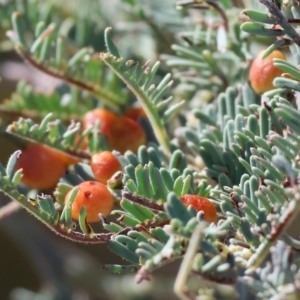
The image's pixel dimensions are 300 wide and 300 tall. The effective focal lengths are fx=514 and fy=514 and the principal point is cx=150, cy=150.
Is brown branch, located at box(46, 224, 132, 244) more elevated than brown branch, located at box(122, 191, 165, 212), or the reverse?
brown branch, located at box(122, 191, 165, 212)

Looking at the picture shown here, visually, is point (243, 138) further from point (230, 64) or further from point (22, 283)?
point (22, 283)

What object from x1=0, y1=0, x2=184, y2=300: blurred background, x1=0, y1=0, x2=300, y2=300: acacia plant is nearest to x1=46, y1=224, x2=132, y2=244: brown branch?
x1=0, y1=0, x2=300, y2=300: acacia plant

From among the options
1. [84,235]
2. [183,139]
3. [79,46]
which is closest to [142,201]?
[84,235]

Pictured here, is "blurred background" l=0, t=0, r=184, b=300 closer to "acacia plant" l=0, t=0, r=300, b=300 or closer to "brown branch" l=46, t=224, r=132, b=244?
"acacia plant" l=0, t=0, r=300, b=300

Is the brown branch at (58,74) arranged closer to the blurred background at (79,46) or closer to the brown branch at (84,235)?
the blurred background at (79,46)

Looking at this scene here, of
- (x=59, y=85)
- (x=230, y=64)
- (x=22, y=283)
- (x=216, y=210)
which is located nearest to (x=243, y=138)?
(x=216, y=210)

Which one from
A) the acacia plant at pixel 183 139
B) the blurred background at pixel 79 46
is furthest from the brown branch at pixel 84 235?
the blurred background at pixel 79 46

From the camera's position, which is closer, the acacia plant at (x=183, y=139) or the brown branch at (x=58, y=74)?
the acacia plant at (x=183, y=139)

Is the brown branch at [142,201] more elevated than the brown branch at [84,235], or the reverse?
the brown branch at [142,201]

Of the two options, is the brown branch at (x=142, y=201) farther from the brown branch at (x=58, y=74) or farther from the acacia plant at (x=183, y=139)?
the brown branch at (x=58, y=74)
